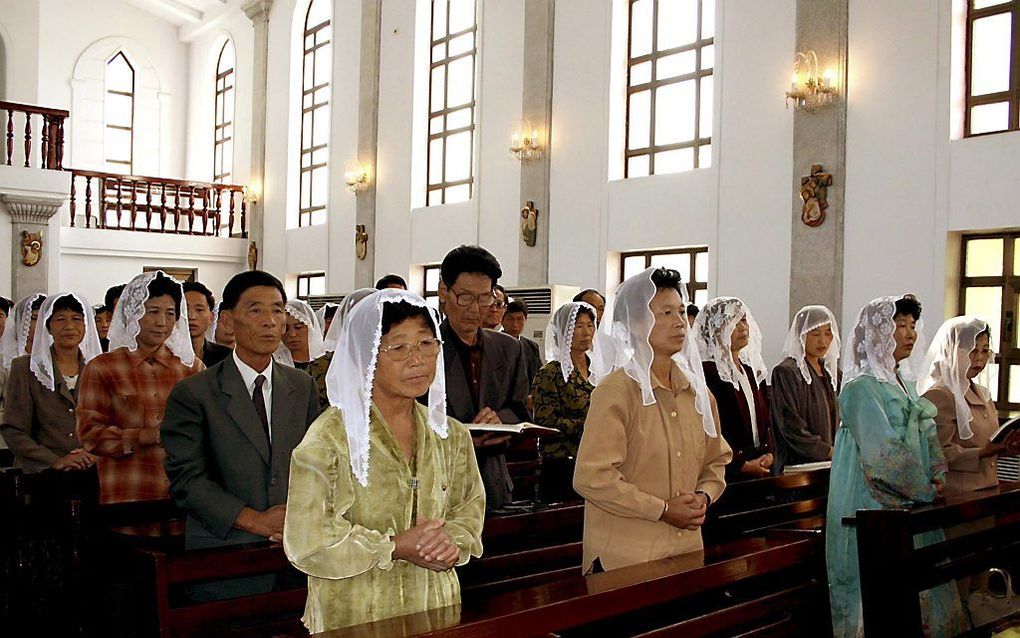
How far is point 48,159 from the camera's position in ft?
43.1

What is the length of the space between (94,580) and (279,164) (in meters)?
14.1

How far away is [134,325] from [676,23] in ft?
25.8

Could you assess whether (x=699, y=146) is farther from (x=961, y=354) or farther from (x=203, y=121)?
(x=203, y=121)

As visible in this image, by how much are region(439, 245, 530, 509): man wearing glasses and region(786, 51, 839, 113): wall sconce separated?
601 cm

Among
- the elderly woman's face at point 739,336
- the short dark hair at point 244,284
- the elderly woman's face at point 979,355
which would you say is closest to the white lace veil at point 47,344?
the short dark hair at point 244,284

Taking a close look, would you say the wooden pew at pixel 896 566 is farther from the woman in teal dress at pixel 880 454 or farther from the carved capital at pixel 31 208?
the carved capital at pixel 31 208

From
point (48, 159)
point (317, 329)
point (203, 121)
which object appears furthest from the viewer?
point (203, 121)

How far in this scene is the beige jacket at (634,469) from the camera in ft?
10.1

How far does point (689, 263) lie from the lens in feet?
34.0

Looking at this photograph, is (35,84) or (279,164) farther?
(279,164)

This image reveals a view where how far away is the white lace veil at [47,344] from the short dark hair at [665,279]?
3238mm

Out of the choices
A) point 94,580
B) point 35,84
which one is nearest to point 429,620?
point 94,580

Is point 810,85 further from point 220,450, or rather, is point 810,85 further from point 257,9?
point 257,9

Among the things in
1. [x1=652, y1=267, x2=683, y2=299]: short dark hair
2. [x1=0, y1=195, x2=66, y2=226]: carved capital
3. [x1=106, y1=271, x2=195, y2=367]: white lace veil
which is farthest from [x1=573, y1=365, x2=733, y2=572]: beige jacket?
[x1=0, y1=195, x2=66, y2=226]: carved capital
